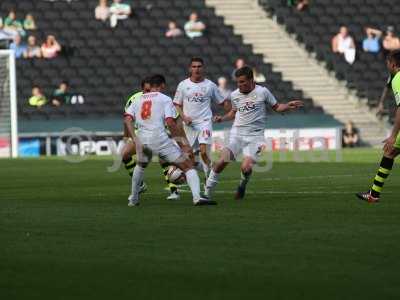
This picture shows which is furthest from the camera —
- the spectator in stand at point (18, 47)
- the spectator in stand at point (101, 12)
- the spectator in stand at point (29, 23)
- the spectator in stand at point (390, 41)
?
the spectator in stand at point (390, 41)

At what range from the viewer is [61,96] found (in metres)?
37.8

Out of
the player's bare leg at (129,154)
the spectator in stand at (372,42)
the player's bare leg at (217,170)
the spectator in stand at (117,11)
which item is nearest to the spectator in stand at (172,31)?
the spectator in stand at (117,11)

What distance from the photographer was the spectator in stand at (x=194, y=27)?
41469 mm

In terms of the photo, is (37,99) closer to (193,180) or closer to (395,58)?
(193,180)

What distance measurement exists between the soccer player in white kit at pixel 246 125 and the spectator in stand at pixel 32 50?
853 inches

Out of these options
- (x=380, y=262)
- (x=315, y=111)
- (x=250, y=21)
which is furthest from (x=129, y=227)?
(x=250, y=21)

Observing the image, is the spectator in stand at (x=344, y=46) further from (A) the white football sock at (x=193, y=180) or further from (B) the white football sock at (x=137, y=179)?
(A) the white football sock at (x=193, y=180)

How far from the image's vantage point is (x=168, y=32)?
41312 mm

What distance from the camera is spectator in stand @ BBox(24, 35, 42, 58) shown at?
3834cm

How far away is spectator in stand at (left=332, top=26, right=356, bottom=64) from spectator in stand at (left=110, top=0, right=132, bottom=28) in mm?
7009

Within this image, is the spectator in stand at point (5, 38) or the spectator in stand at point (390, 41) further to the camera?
the spectator in stand at point (390, 41)

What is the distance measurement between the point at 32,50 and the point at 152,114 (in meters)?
23.3

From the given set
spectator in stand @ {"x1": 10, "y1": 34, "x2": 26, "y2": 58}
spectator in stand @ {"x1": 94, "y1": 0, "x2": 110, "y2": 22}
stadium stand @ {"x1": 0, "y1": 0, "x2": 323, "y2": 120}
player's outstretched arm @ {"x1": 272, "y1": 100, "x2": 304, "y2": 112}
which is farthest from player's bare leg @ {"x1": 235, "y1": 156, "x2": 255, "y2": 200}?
spectator in stand @ {"x1": 94, "y1": 0, "x2": 110, "y2": 22}

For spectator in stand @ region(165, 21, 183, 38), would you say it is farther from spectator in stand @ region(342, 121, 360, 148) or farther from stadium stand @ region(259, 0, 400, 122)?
spectator in stand @ region(342, 121, 360, 148)
